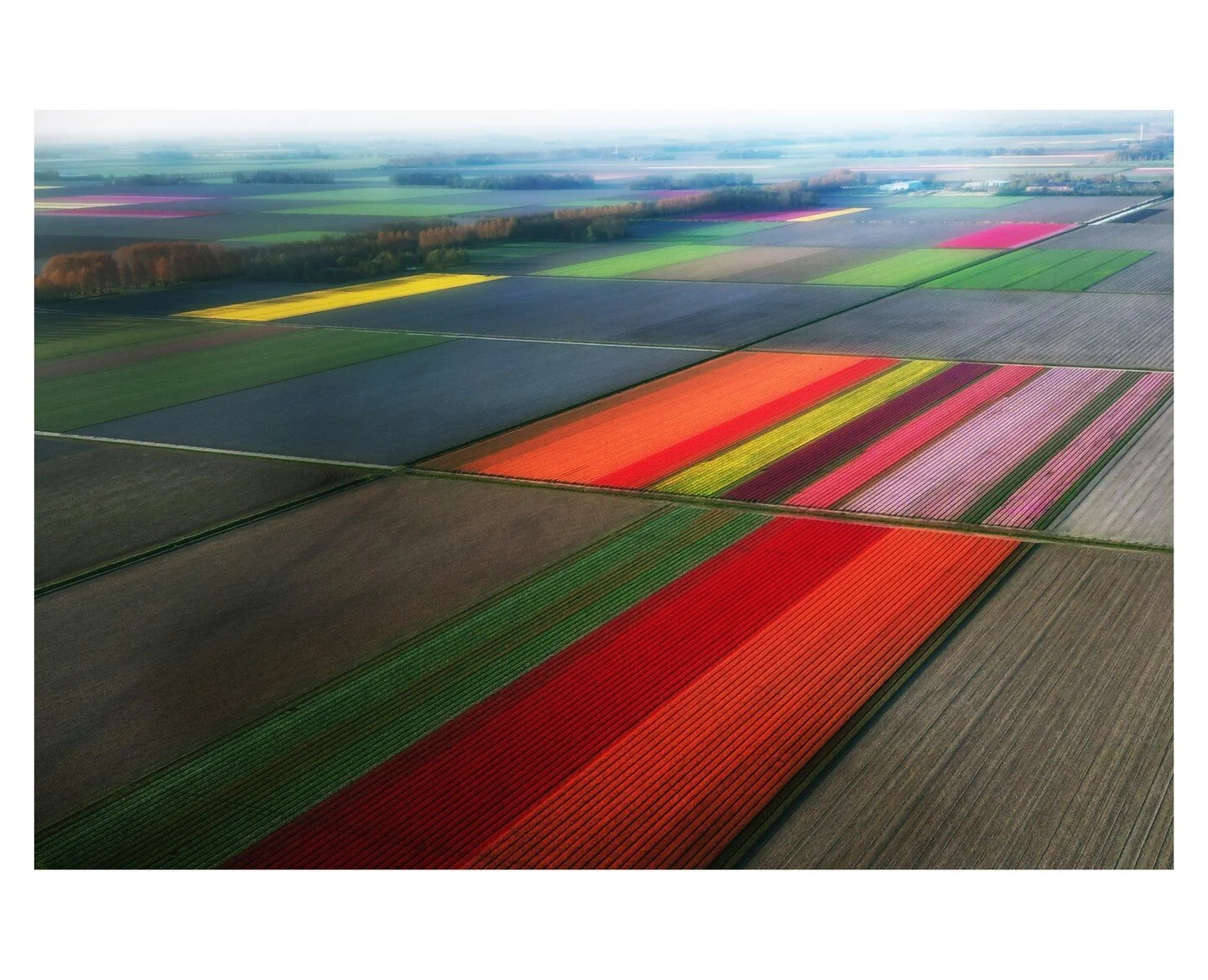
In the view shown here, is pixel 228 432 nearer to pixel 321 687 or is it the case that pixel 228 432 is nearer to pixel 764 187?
pixel 321 687

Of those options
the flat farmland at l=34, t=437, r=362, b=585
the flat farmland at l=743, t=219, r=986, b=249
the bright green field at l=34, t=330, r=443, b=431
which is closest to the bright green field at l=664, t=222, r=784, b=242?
the flat farmland at l=743, t=219, r=986, b=249

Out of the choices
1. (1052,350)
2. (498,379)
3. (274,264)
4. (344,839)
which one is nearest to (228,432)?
(498,379)

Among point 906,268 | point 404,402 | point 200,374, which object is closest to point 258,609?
point 404,402

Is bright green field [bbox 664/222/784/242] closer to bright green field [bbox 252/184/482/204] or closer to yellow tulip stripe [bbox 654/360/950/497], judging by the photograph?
bright green field [bbox 252/184/482/204]

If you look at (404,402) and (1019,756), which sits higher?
(404,402)

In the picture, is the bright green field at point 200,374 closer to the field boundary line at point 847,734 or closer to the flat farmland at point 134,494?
the flat farmland at point 134,494

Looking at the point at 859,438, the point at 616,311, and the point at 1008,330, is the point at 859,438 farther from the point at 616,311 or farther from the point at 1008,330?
the point at 616,311
